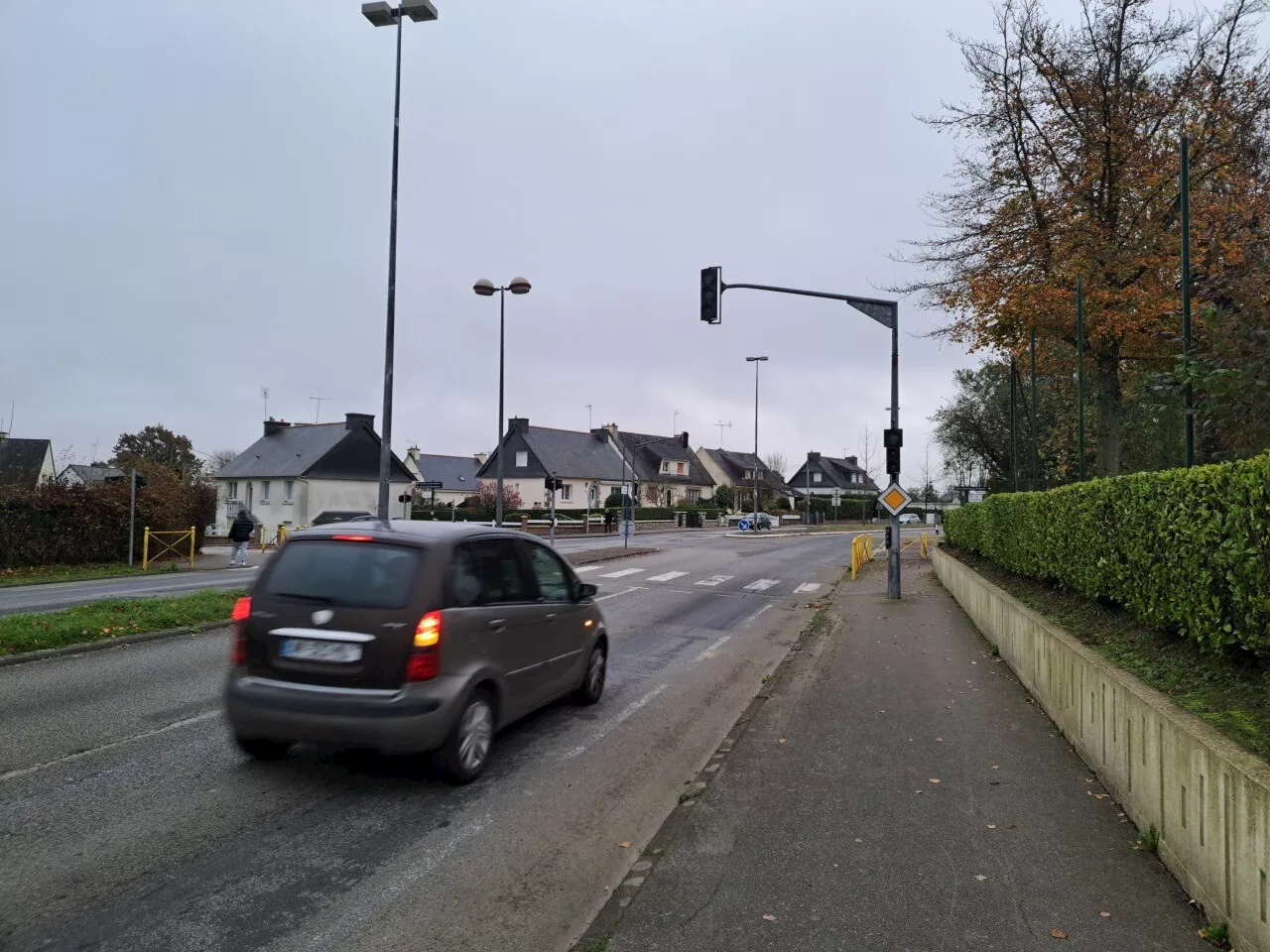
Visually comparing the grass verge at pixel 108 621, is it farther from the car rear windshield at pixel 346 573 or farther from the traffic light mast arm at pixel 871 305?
the traffic light mast arm at pixel 871 305

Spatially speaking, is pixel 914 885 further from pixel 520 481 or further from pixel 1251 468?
pixel 520 481

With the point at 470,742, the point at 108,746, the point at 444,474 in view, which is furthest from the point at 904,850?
the point at 444,474

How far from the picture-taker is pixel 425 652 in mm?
5004

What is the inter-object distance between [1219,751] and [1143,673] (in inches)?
72.9

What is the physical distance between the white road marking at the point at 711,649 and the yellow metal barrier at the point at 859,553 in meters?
11.2

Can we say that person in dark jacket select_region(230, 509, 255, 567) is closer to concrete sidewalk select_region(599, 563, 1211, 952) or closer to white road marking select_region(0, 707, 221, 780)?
white road marking select_region(0, 707, 221, 780)

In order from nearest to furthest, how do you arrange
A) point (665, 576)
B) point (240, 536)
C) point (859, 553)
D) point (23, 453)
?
point (665, 576) < point (240, 536) < point (859, 553) < point (23, 453)

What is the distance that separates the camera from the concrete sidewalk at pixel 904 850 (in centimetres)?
350

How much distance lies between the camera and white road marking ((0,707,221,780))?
5.29 metres

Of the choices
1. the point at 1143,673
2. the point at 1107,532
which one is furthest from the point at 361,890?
the point at 1107,532

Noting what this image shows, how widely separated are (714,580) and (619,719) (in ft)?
47.9

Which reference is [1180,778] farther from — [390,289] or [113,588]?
[113,588]

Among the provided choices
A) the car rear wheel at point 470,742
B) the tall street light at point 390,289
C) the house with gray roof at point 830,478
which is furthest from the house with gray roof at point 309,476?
the house with gray roof at point 830,478

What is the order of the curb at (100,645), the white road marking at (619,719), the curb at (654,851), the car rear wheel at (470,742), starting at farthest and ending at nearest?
the curb at (100,645) < the white road marking at (619,719) < the car rear wheel at (470,742) < the curb at (654,851)
